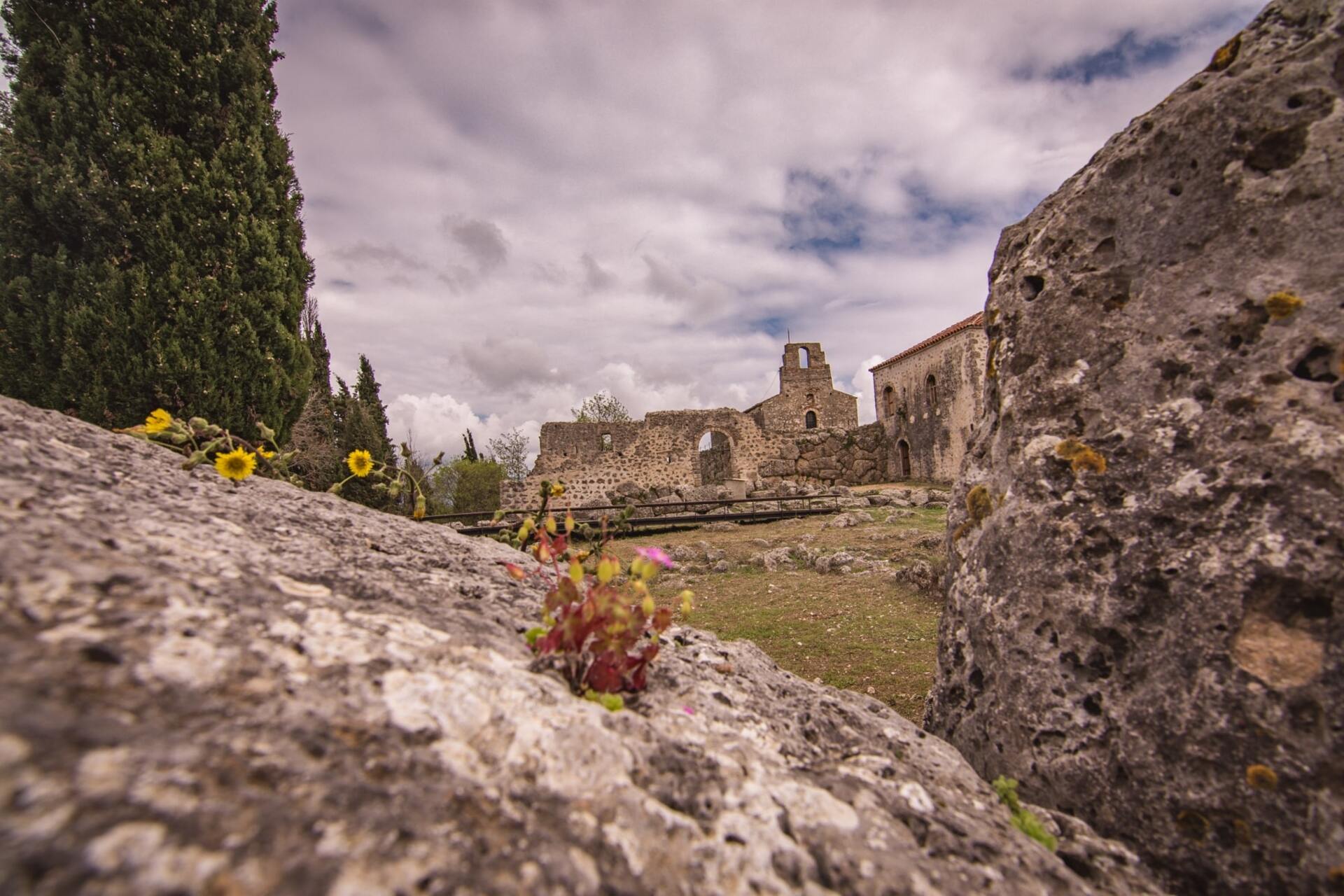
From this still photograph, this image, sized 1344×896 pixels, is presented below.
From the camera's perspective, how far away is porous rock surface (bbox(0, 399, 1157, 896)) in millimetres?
805

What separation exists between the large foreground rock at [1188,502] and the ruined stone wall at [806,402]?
32379 mm

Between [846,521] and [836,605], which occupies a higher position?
[846,521]

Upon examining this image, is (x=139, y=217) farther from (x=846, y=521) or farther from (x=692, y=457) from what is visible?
(x=692, y=457)

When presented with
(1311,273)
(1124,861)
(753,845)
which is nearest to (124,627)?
(753,845)

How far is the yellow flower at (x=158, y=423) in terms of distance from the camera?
2.23 m

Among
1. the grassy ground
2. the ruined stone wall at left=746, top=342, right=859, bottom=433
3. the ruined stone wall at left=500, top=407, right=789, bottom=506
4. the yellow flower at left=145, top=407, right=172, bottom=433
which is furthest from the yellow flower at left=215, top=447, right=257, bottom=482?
the ruined stone wall at left=746, top=342, right=859, bottom=433

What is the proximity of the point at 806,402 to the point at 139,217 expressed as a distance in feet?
99.9

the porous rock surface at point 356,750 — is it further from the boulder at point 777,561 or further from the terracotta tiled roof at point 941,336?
the terracotta tiled roof at point 941,336

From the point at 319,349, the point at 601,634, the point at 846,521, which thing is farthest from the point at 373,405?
the point at 601,634

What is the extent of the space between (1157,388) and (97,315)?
10.3 metres

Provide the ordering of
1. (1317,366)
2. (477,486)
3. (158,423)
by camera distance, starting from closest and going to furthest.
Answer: (1317,366)
(158,423)
(477,486)

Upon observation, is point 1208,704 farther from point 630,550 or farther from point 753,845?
point 630,550

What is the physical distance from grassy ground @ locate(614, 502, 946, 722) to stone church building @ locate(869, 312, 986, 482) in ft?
42.4

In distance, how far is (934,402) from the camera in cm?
2681
